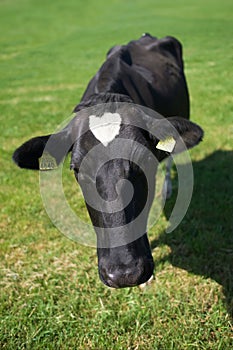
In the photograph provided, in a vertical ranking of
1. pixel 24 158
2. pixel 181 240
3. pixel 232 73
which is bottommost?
pixel 232 73

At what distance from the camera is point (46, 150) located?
2895 millimetres

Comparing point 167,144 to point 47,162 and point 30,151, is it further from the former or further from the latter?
point 30,151

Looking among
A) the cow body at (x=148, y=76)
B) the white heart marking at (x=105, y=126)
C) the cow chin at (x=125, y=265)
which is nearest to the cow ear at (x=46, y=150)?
the white heart marking at (x=105, y=126)

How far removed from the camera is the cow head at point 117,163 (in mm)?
2338

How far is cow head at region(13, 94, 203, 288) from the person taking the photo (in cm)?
234

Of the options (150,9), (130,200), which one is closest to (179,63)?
(130,200)

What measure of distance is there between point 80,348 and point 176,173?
316 cm

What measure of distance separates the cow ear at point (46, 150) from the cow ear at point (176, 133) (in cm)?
64

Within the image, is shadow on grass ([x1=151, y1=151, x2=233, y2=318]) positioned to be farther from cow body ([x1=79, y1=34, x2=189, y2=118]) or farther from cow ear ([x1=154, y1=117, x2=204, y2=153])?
cow ear ([x1=154, y1=117, x2=204, y2=153])

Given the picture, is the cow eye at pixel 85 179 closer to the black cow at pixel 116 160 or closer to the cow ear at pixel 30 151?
the black cow at pixel 116 160

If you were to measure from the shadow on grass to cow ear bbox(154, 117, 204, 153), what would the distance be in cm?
115

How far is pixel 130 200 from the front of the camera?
7.94 ft

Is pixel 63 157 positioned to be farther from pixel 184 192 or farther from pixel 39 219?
pixel 184 192

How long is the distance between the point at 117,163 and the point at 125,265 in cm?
59
